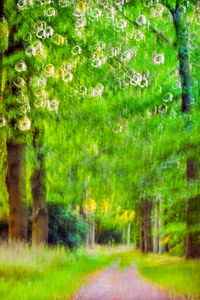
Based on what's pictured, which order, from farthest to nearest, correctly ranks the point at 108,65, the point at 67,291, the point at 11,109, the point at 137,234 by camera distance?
the point at 137,234
the point at 108,65
the point at 11,109
the point at 67,291

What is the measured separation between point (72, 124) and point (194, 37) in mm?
3219

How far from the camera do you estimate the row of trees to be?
7309 millimetres

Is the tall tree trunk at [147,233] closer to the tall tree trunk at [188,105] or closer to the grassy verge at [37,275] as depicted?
the tall tree trunk at [188,105]

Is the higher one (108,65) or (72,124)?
(108,65)

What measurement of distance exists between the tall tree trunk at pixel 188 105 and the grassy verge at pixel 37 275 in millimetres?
2234

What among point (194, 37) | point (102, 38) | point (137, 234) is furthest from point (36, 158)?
point (137, 234)

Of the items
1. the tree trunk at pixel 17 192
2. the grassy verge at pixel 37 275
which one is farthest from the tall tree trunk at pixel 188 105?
the tree trunk at pixel 17 192

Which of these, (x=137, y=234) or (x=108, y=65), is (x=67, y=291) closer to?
(x=108, y=65)

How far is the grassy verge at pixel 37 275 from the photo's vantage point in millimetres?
5309

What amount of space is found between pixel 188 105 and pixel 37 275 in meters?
4.31

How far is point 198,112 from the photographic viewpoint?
6352 millimetres

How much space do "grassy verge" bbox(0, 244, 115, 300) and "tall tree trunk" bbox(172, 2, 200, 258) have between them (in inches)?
88.0

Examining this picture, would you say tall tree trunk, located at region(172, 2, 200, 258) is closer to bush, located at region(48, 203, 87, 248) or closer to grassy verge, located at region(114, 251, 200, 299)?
grassy verge, located at region(114, 251, 200, 299)

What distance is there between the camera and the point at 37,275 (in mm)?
6656
